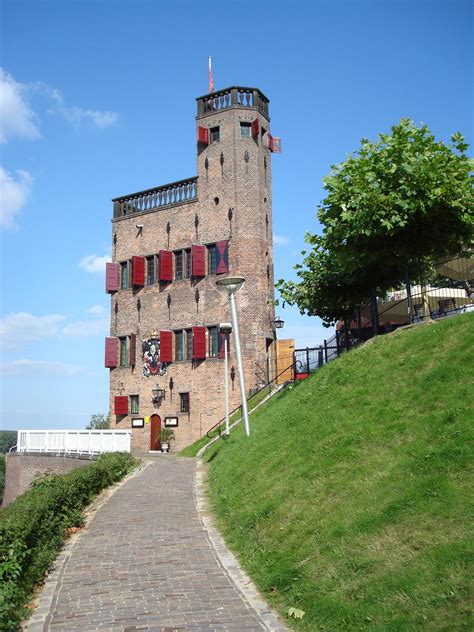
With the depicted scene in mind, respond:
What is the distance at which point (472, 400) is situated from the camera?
9289mm

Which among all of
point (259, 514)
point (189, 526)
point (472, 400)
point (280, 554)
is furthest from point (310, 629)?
point (189, 526)

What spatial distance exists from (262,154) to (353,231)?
59.2 feet

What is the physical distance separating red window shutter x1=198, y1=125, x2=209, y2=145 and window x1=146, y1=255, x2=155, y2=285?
7.27 metres

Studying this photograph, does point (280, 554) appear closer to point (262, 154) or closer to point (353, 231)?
point (353, 231)

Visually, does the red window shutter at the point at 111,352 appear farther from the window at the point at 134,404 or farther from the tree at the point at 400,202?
the tree at the point at 400,202

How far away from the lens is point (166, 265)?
1337 inches

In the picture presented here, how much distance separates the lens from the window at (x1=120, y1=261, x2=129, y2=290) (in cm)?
3628

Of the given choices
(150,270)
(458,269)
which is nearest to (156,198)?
(150,270)

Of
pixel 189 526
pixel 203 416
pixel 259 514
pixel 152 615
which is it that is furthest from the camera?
pixel 203 416

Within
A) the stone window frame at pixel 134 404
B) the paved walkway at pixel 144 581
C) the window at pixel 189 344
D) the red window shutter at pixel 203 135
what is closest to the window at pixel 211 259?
the window at pixel 189 344

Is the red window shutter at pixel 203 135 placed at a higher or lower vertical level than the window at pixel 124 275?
higher

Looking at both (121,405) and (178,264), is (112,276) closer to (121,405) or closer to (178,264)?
(178,264)

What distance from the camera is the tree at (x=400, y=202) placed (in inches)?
641

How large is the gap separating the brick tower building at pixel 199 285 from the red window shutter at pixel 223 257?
0.05 meters
